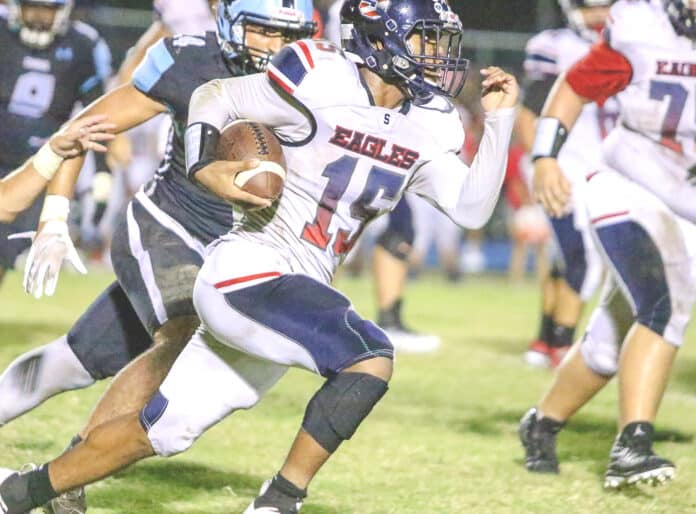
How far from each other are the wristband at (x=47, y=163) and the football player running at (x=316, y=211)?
541 mm

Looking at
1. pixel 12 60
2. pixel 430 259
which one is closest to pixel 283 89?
pixel 12 60

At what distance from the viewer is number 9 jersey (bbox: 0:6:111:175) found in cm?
653

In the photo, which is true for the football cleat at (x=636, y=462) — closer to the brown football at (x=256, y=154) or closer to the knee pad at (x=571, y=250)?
the brown football at (x=256, y=154)

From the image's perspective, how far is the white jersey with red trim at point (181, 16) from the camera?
21.5ft

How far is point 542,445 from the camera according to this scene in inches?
194

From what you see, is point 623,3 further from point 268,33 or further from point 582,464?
point 582,464

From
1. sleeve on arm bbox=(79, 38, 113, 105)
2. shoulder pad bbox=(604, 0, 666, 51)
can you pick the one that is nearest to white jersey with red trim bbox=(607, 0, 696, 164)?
shoulder pad bbox=(604, 0, 666, 51)

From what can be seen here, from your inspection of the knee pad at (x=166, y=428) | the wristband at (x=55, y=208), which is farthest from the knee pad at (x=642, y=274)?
the wristband at (x=55, y=208)

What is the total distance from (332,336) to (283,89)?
682 mm

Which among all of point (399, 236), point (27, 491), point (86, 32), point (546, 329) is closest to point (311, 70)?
point (27, 491)

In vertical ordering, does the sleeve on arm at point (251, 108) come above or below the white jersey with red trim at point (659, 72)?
above

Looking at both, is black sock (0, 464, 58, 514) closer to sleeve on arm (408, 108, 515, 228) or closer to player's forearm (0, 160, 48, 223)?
player's forearm (0, 160, 48, 223)

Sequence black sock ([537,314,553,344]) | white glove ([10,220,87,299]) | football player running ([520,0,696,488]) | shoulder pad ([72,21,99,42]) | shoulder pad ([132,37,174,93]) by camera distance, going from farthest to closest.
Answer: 1. black sock ([537,314,553,344])
2. shoulder pad ([72,21,99,42])
3. football player running ([520,0,696,488])
4. shoulder pad ([132,37,174,93])
5. white glove ([10,220,87,299])

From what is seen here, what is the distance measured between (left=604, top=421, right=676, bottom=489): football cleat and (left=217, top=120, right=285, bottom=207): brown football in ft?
5.16
